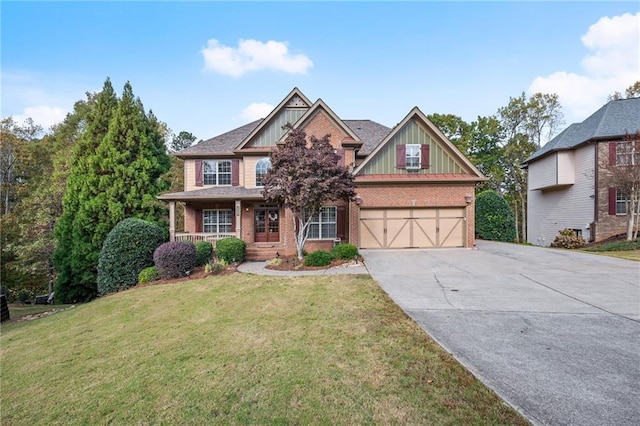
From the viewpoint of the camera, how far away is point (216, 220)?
1684cm

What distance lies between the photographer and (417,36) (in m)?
15.1

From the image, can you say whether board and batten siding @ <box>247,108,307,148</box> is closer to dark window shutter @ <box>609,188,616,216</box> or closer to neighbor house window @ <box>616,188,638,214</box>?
dark window shutter @ <box>609,188,616,216</box>

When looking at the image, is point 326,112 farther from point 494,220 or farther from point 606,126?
point 606,126

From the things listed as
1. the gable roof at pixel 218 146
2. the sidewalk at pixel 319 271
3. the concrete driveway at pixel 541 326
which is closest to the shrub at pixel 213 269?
the sidewalk at pixel 319 271

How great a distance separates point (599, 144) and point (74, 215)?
3299cm

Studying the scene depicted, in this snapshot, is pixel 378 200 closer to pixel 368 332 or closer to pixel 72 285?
pixel 368 332

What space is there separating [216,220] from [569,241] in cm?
2174

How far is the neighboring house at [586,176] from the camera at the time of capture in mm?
16755

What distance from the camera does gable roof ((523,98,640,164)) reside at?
1688cm

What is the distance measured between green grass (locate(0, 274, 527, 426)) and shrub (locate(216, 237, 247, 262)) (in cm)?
518

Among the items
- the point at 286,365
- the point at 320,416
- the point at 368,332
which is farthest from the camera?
the point at 368,332

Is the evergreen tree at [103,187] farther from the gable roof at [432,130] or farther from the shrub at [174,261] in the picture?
the gable roof at [432,130]

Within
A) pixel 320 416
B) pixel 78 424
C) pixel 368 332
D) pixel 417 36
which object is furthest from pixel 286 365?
pixel 417 36

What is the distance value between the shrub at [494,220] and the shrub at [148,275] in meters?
21.8
